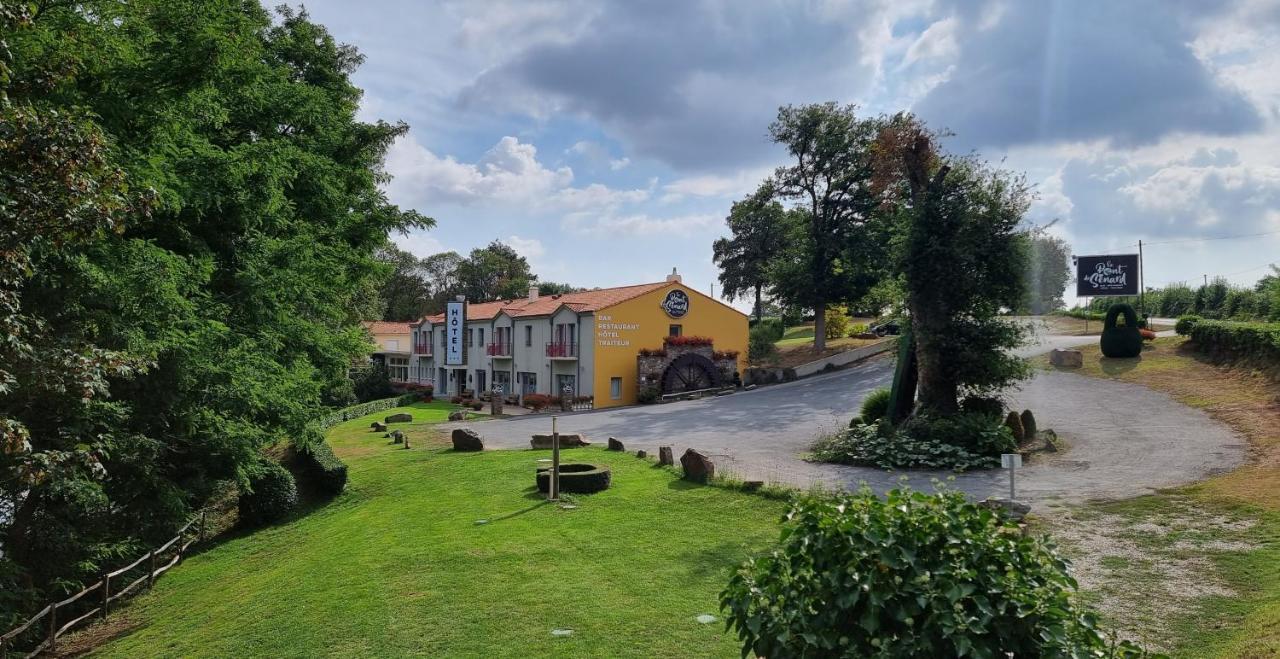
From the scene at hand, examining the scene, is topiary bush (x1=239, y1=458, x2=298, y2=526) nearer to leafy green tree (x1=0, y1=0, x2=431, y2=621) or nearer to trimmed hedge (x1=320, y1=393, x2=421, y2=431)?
leafy green tree (x1=0, y1=0, x2=431, y2=621)

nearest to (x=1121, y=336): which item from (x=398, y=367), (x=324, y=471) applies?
(x=324, y=471)

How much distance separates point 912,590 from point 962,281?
15851mm

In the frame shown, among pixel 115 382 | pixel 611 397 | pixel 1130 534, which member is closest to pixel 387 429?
pixel 611 397

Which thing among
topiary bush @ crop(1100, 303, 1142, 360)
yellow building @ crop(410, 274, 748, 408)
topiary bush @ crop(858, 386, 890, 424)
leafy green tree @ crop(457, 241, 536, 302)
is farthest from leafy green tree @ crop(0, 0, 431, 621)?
leafy green tree @ crop(457, 241, 536, 302)

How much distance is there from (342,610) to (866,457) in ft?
37.4

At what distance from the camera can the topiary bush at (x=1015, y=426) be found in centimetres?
1662

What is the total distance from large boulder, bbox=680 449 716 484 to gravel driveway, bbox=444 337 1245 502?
34.5 inches

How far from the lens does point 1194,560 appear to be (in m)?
8.30

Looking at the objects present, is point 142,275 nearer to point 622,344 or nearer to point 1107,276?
point 622,344

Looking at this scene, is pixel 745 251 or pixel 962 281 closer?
→ pixel 962 281

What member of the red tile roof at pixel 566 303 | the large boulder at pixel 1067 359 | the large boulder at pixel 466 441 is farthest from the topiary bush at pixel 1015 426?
the red tile roof at pixel 566 303

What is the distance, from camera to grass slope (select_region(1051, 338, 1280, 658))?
6.38 metres

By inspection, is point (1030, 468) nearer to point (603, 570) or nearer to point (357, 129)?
point (603, 570)

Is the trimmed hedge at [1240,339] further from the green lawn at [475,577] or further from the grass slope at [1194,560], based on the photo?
the green lawn at [475,577]
